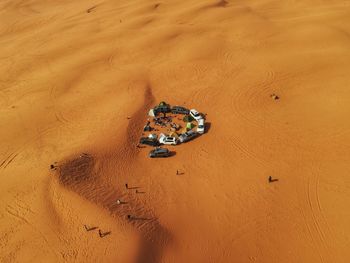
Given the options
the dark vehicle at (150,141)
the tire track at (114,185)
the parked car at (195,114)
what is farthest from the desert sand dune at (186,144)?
the parked car at (195,114)

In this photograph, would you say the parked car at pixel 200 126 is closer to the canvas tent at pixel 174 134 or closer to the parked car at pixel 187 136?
the parked car at pixel 187 136

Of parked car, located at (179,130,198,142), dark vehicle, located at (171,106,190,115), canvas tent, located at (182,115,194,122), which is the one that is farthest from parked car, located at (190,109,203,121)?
parked car, located at (179,130,198,142)

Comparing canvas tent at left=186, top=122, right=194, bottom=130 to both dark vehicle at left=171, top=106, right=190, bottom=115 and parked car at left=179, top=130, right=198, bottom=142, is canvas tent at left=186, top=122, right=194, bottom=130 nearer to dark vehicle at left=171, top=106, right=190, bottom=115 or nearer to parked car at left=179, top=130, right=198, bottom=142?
parked car at left=179, top=130, right=198, bottom=142

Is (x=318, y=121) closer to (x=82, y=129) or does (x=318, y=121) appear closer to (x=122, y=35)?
(x=82, y=129)

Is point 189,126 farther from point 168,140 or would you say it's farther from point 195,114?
point 168,140

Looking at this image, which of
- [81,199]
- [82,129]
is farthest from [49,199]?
[82,129]

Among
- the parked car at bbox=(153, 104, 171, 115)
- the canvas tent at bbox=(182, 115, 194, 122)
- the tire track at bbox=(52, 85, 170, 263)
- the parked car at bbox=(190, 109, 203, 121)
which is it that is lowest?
the tire track at bbox=(52, 85, 170, 263)

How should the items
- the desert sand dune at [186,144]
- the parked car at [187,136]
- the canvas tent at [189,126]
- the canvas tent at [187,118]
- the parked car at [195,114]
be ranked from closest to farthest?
the desert sand dune at [186,144]
the parked car at [187,136]
the canvas tent at [189,126]
the parked car at [195,114]
the canvas tent at [187,118]
